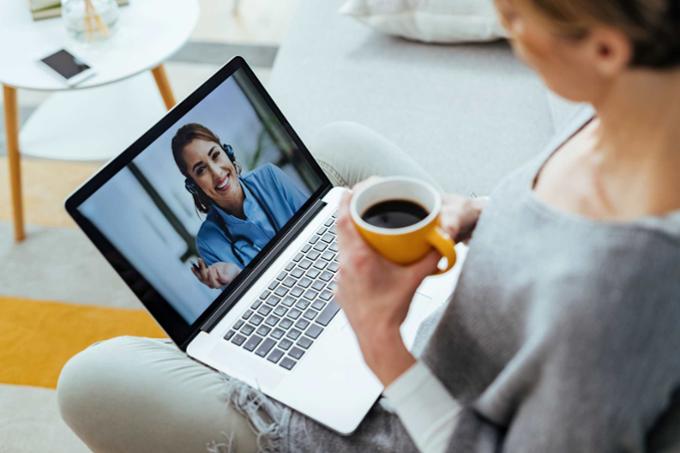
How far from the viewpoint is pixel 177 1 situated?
184 cm

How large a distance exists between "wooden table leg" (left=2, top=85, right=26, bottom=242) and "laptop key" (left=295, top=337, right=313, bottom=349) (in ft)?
3.71

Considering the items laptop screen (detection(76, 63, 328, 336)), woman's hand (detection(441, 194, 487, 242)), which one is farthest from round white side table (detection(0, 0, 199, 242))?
woman's hand (detection(441, 194, 487, 242))

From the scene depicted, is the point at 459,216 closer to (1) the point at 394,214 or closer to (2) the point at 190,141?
(1) the point at 394,214

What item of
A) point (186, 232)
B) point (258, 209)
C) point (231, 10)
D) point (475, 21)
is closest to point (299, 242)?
point (258, 209)

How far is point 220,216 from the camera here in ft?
3.43

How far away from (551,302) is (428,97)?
1001 millimetres

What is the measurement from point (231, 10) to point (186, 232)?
179 centimetres

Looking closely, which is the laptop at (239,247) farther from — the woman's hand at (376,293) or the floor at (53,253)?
the floor at (53,253)

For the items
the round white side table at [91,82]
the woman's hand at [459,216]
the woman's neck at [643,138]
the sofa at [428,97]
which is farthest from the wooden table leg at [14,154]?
the woman's neck at [643,138]

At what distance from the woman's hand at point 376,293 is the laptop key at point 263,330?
0.77 ft

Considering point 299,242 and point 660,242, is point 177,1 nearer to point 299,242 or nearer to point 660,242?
point 299,242

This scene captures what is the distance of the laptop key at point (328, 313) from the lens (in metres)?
1.01

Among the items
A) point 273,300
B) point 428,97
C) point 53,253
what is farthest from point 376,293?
point 53,253

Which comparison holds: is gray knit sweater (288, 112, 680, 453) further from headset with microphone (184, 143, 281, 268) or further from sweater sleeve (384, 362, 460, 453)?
headset with microphone (184, 143, 281, 268)
